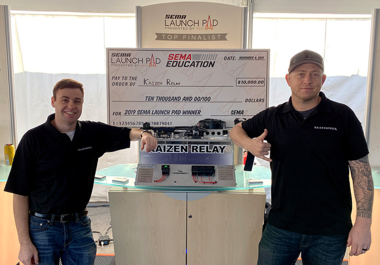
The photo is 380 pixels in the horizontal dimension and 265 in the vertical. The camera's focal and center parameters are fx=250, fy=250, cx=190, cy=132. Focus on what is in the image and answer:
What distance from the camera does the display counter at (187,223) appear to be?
1.97m

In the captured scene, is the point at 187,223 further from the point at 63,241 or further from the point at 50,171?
the point at 50,171

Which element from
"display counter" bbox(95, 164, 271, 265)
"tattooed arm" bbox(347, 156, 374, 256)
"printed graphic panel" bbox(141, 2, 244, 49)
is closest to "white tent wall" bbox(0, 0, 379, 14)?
"printed graphic panel" bbox(141, 2, 244, 49)

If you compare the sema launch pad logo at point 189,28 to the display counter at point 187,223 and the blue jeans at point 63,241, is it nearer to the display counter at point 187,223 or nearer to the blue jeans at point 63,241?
the display counter at point 187,223

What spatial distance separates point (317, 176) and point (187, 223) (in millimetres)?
1101

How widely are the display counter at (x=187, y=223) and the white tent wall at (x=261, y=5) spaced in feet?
8.32

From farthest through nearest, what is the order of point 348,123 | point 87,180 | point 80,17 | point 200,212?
point 80,17 < point 200,212 < point 87,180 < point 348,123

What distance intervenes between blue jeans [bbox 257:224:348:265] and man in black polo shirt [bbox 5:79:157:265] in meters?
1.07

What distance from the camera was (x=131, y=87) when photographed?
2.29 metres

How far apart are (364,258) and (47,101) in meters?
4.20

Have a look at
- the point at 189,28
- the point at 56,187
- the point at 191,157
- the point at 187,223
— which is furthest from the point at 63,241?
the point at 189,28

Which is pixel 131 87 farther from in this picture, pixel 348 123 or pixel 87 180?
pixel 348 123

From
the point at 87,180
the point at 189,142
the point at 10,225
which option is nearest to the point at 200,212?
the point at 189,142

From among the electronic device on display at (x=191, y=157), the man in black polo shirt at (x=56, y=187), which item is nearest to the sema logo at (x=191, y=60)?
the electronic device on display at (x=191, y=157)

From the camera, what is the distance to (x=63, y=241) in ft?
4.77
